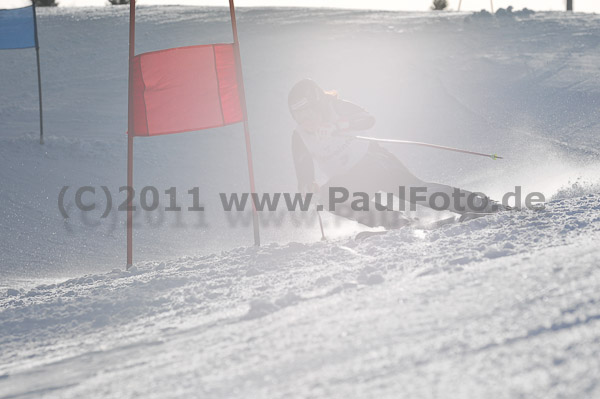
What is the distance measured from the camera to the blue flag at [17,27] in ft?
27.3

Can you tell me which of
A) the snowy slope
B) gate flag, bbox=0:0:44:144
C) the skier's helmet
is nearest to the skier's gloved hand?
the skier's helmet

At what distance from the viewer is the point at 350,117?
5387mm

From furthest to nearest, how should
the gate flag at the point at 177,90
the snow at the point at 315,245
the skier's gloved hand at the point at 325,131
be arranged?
the skier's gloved hand at the point at 325,131
the gate flag at the point at 177,90
the snow at the point at 315,245

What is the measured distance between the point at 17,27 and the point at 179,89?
4.31m

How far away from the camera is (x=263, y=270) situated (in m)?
3.95

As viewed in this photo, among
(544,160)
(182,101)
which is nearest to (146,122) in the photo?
(182,101)

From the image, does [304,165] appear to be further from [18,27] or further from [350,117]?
[18,27]

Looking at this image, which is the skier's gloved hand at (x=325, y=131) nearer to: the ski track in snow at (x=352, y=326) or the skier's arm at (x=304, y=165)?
the skier's arm at (x=304, y=165)

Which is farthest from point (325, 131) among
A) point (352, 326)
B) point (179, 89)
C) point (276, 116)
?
point (276, 116)

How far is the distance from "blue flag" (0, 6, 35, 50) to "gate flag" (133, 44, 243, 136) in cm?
403

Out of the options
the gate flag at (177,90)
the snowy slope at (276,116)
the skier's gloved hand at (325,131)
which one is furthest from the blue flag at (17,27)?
the skier's gloved hand at (325,131)

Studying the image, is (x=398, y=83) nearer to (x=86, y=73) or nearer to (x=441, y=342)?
(x=86, y=73)

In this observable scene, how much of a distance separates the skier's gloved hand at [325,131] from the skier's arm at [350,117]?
56 millimetres

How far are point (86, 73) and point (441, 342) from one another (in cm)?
1247
